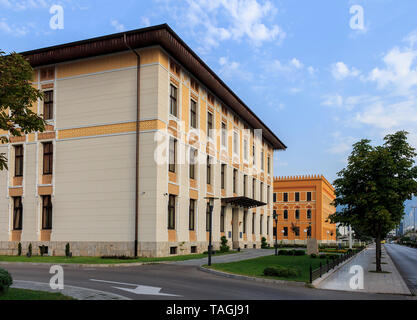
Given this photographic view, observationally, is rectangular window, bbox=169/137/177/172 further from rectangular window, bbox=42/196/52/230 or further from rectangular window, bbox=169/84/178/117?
rectangular window, bbox=42/196/52/230

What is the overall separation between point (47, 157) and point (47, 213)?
420 centimetres

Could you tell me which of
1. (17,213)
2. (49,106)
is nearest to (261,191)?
(49,106)

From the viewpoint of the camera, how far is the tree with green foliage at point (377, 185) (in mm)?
22891

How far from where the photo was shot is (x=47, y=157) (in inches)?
1300

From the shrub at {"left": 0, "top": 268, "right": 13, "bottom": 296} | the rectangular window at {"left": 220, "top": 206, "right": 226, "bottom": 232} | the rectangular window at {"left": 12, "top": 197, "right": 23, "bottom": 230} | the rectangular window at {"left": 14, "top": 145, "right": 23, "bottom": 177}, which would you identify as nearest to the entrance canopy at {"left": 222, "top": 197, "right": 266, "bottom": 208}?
the rectangular window at {"left": 220, "top": 206, "right": 226, "bottom": 232}

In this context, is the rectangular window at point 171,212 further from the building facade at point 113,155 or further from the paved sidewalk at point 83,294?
the paved sidewalk at point 83,294

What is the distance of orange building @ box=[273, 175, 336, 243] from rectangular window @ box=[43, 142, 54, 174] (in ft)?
195

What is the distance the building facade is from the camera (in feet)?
96.3

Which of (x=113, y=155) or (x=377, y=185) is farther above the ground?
(x=113, y=155)

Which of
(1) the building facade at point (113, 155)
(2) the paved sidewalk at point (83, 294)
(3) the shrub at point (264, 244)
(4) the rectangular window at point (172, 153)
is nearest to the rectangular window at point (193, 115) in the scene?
(1) the building facade at point (113, 155)

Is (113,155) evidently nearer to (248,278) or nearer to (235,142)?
(248,278)

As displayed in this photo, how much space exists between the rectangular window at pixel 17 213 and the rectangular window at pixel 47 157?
3240 millimetres

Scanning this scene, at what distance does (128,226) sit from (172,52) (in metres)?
12.6
